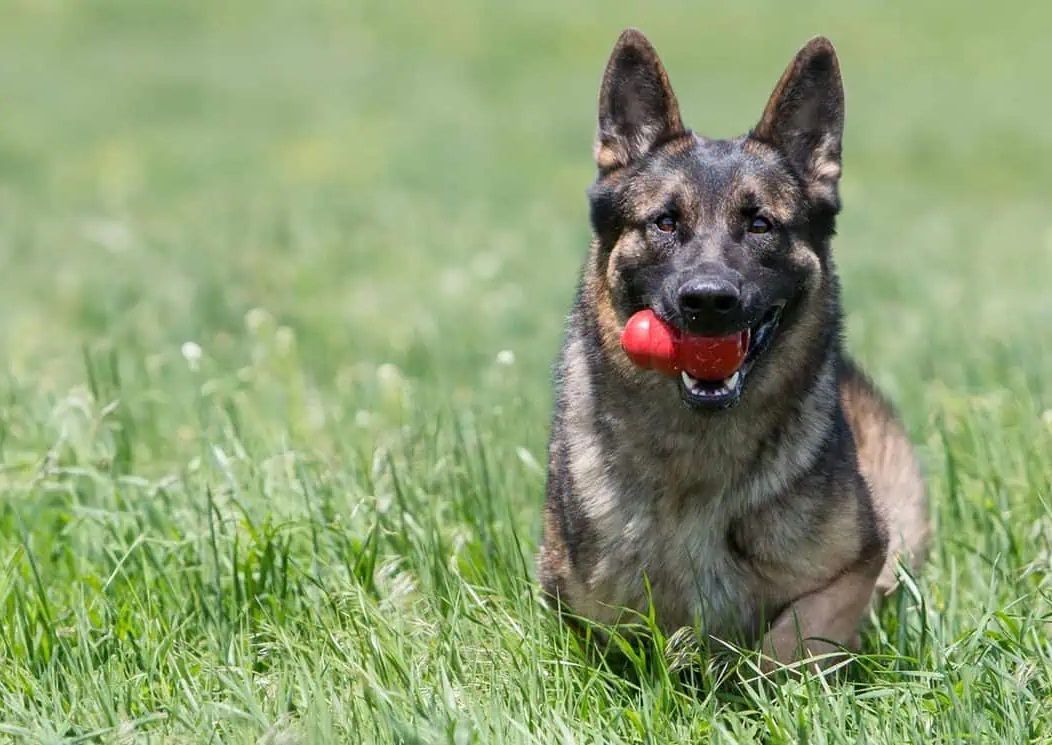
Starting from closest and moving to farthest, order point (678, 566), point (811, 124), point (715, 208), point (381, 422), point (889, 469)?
point (678, 566)
point (715, 208)
point (811, 124)
point (889, 469)
point (381, 422)

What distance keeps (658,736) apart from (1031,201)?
14632 mm

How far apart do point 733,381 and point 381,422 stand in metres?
2.32

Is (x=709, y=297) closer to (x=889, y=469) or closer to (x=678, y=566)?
(x=678, y=566)

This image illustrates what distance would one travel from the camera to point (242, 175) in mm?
15805

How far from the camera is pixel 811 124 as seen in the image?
471cm

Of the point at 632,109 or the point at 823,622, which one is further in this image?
the point at 632,109

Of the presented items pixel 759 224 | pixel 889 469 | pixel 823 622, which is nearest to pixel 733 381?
pixel 759 224

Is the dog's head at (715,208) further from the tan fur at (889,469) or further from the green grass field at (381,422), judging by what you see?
the green grass field at (381,422)

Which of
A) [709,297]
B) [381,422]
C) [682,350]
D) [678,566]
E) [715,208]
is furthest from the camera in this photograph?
[381,422]

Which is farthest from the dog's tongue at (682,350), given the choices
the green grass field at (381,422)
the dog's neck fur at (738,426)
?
the green grass field at (381,422)

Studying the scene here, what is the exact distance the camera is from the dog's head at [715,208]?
4.22 m

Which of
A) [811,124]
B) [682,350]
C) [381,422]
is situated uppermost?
[811,124]

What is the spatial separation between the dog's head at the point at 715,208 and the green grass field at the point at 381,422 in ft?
2.92

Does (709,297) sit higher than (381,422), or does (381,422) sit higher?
(709,297)
